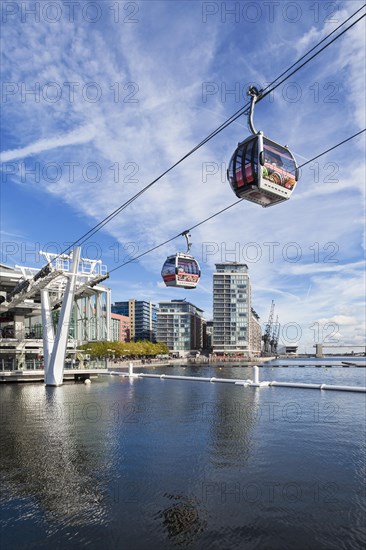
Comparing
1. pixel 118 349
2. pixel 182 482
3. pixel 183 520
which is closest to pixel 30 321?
pixel 118 349

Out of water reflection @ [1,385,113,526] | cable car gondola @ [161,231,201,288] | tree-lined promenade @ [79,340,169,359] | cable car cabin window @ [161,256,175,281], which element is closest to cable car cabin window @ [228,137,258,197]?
water reflection @ [1,385,113,526]

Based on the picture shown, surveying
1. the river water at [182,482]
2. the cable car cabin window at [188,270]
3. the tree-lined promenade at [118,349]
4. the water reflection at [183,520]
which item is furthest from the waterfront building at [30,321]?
the water reflection at [183,520]

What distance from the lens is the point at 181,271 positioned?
27531 mm

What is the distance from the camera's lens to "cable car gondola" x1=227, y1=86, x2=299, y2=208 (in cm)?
1138

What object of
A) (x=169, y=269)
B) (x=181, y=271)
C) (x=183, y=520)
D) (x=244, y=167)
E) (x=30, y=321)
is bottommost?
(x=183, y=520)

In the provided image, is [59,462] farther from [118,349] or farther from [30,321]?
[118,349]

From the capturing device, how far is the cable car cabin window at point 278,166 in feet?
37.6

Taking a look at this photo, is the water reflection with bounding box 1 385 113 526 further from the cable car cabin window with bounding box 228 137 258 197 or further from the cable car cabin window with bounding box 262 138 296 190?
the cable car cabin window with bounding box 262 138 296 190

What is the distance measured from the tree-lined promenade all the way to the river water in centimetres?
7801

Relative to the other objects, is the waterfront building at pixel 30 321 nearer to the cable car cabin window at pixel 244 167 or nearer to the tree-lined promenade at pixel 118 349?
the tree-lined promenade at pixel 118 349

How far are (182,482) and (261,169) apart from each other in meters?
8.64

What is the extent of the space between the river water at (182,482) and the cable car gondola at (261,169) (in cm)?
782

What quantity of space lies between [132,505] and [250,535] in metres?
2.91

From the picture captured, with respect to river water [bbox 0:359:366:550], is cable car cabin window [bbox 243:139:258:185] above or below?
above
